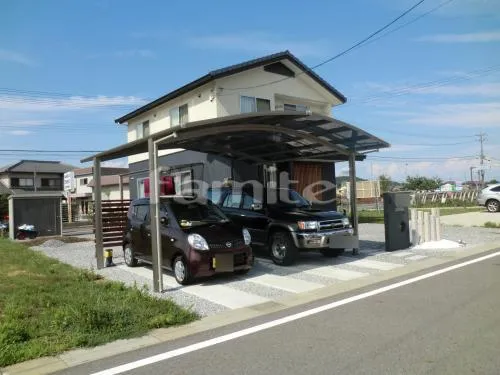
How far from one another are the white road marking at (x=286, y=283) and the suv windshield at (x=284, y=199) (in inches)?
101

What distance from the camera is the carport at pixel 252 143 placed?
8102 mm

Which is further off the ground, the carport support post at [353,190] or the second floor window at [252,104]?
the second floor window at [252,104]

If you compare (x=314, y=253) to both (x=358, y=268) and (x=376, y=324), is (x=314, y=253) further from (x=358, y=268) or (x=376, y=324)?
(x=376, y=324)

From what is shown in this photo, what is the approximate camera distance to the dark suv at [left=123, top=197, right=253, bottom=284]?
26.9 ft

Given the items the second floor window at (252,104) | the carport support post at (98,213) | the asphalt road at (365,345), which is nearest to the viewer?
the asphalt road at (365,345)

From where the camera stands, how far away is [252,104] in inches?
717

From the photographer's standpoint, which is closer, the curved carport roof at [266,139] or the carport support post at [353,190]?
the curved carport roof at [266,139]

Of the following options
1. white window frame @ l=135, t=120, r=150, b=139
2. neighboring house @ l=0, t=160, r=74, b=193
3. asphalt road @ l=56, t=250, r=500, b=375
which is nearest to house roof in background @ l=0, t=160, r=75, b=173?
neighboring house @ l=0, t=160, r=74, b=193

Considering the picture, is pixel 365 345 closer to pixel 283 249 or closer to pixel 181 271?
pixel 181 271

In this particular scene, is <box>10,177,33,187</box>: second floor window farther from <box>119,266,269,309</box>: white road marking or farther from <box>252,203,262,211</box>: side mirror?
<box>119,266,269,309</box>: white road marking

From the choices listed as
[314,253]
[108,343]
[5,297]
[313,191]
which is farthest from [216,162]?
[108,343]

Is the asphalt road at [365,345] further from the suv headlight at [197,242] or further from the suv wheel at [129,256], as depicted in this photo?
the suv wheel at [129,256]

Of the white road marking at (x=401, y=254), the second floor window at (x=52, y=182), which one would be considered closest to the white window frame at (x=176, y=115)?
the white road marking at (x=401, y=254)

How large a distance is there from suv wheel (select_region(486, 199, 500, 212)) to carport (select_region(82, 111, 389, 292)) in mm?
16716
